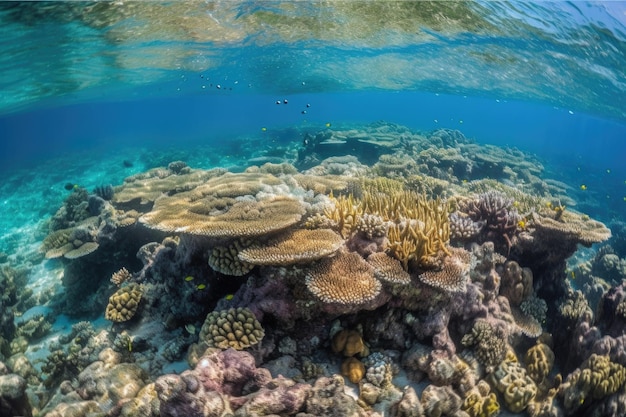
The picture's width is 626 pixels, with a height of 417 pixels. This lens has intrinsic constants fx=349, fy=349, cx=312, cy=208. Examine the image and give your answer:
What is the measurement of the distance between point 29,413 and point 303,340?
4.36 metres

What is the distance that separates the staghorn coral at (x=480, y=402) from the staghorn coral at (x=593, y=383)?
4.19ft

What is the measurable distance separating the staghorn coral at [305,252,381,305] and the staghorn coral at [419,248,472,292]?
87 cm

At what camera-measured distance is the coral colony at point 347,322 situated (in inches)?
189

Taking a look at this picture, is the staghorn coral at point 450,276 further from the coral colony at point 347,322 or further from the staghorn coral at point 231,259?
the staghorn coral at point 231,259

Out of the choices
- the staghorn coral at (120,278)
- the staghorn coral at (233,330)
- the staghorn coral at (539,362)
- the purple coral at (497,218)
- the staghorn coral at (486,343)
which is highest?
the purple coral at (497,218)

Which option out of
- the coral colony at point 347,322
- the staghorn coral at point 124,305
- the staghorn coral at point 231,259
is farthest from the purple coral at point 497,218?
the staghorn coral at point 124,305

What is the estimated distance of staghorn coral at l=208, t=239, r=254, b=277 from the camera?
5703mm

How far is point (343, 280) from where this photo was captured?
17.0 feet

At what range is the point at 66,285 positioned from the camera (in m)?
11.3

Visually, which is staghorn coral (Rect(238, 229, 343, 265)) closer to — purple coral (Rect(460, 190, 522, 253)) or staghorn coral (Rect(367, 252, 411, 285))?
staghorn coral (Rect(367, 252, 411, 285))

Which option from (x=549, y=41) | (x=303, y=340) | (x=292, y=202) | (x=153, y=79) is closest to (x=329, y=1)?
(x=549, y=41)

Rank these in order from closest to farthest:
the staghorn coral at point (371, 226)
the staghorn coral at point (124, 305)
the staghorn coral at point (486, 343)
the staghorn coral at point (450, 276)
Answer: the staghorn coral at point (450, 276), the staghorn coral at point (486, 343), the staghorn coral at point (371, 226), the staghorn coral at point (124, 305)

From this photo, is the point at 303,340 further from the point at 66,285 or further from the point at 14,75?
the point at 14,75

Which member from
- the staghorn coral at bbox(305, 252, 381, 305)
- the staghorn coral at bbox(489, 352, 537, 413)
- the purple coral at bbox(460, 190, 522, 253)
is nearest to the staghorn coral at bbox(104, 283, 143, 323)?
the staghorn coral at bbox(305, 252, 381, 305)
